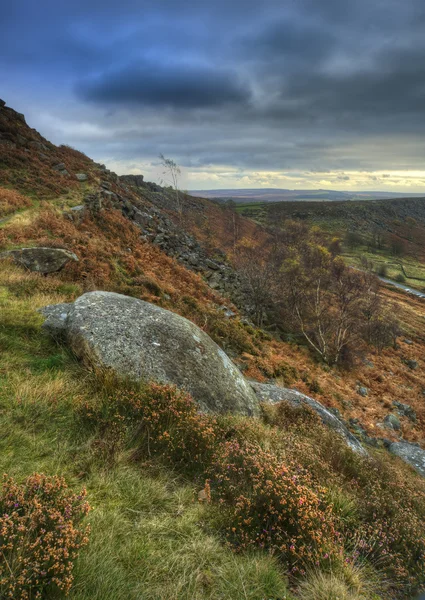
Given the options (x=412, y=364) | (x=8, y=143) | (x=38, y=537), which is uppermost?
(x=8, y=143)

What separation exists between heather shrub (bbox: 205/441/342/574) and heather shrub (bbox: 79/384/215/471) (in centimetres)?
39

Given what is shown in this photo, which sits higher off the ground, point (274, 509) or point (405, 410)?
point (274, 509)

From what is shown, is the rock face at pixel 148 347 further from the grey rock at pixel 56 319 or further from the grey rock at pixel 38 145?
the grey rock at pixel 38 145

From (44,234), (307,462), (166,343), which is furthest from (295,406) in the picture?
(44,234)

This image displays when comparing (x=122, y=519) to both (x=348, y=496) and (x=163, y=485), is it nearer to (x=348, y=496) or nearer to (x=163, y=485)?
(x=163, y=485)

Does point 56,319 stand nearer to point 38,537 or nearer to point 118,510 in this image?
point 118,510

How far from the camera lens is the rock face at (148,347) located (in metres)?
5.45

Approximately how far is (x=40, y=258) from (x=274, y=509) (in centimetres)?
1005

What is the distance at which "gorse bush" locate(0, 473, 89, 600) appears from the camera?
7.02 ft

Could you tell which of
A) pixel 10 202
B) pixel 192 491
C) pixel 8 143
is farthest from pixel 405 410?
pixel 8 143

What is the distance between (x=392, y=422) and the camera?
15219 millimetres

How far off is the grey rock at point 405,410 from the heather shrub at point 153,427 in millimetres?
16997

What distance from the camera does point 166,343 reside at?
616 cm

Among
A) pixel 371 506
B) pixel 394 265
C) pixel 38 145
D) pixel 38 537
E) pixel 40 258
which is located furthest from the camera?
pixel 394 265
